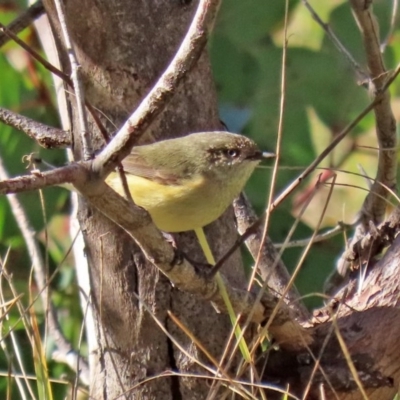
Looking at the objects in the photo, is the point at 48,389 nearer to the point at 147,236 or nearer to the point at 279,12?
the point at 147,236

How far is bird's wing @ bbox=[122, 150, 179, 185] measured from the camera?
1.88 m

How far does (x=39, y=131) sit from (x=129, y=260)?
12.6 inches

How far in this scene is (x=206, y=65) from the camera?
5.97ft

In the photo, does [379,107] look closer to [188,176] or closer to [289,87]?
[188,176]

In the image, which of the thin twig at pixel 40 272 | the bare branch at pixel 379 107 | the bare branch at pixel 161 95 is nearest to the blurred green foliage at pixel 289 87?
the bare branch at pixel 379 107

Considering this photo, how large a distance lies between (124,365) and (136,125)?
0.73 meters

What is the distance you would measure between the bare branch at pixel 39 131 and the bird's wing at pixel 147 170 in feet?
0.70

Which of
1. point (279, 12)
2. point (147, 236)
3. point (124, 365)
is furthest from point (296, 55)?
point (147, 236)

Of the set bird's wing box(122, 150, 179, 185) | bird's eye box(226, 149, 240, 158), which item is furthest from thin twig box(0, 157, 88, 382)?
bird's eye box(226, 149, 240, 158)

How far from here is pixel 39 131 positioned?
5.51 ft

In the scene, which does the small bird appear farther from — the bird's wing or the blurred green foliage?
the blurred green foliage

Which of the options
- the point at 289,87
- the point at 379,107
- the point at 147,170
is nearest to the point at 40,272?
the point at 147,170

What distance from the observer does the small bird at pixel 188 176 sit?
5.77ft

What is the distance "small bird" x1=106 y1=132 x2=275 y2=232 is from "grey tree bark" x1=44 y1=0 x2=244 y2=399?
0.12 m
